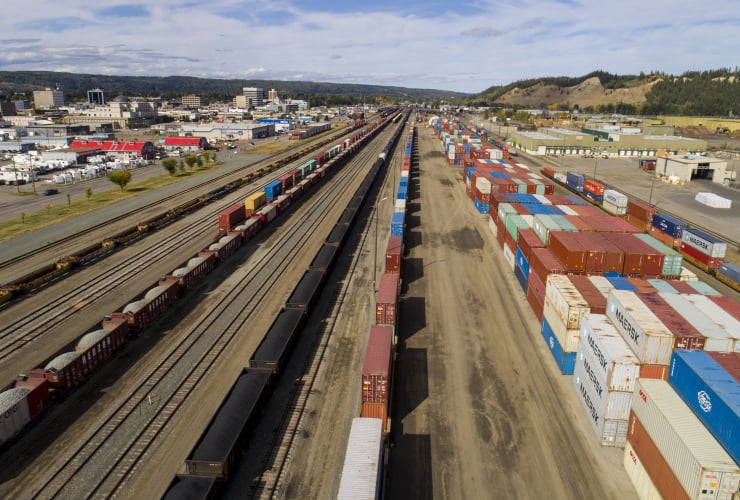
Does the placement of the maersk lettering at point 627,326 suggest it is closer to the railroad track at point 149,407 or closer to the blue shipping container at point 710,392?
the blue shipping container at point 710,392

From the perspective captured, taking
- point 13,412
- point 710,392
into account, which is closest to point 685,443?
point 710,392

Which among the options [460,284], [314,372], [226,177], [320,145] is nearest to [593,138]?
[320,145]

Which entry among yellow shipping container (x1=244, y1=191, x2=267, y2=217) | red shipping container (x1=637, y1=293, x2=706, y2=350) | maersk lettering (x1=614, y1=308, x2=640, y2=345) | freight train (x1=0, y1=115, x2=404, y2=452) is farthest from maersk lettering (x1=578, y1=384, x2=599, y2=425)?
yellow shipping container (x1=244, y1=191, x2=267, y2=217)

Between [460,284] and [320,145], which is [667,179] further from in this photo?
[320,145]

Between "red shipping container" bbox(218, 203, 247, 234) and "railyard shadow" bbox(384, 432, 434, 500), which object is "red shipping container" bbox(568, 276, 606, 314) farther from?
"red shipping container" bbox(218, 203, 247, 234)

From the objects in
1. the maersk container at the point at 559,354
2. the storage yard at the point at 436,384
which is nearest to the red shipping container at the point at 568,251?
Result: the storage yard at the point at 436,384
